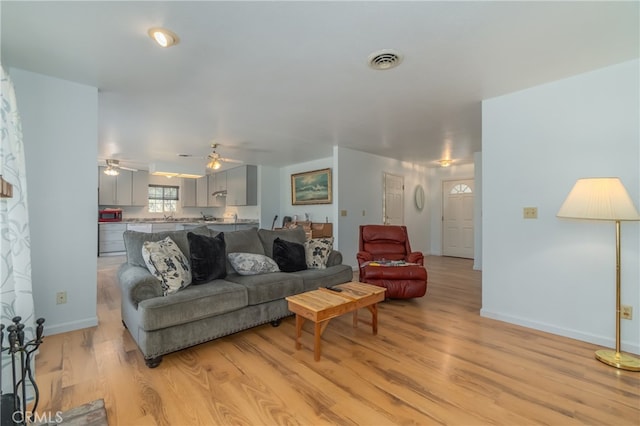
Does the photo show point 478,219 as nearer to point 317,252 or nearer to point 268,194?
point 317,252

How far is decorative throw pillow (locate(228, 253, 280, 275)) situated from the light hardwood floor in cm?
58

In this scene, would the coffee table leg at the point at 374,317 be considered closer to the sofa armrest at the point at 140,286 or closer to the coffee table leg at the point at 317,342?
the coffee table leg at the point at 317,342

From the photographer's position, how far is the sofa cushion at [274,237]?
3559 millimetres

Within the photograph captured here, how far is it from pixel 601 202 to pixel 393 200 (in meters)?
4.30

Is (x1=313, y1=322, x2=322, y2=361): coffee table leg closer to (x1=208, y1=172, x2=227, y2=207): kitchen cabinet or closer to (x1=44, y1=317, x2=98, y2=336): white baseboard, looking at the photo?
(x1=44, y1=317, x2=98, y2=336): white baseboard

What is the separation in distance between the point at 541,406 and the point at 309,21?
2717 mm

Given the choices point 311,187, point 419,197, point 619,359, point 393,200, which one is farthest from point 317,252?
point 419,197

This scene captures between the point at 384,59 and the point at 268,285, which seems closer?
the point at 384,59

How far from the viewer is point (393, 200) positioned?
21.0ft

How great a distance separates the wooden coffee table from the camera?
221 centimetres

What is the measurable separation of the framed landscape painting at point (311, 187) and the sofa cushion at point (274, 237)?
86.4 inches

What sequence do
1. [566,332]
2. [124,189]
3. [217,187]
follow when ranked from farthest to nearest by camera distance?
[217,187] → [124,189] → [566,332]

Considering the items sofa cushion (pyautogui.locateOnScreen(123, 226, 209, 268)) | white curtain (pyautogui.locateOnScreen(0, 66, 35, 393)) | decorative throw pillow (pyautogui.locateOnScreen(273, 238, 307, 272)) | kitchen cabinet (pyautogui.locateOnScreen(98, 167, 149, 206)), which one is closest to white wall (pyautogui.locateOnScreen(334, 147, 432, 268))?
decorative throw pillow (pyautogui.locateOnScreen(273, 238, 307, 272))

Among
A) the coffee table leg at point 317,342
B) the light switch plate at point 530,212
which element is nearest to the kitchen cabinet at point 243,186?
the coffee table leg at point 317,342
